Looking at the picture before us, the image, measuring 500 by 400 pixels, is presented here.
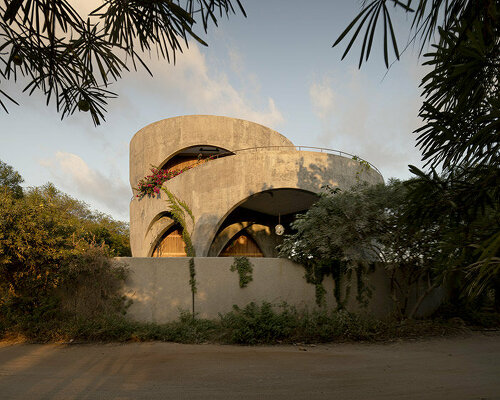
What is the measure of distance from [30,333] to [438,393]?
24.9 feet

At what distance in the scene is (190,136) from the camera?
63.9 ft

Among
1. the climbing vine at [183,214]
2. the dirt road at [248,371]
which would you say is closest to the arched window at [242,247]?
the climbing vine at [183,214]

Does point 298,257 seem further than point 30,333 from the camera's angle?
Yes

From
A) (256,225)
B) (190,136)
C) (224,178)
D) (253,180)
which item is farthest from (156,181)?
(256,225)

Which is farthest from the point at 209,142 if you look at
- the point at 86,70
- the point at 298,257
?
the point at 86,70

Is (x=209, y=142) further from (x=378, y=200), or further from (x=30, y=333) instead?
(x=30, y=333)

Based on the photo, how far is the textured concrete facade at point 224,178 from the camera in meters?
14.1

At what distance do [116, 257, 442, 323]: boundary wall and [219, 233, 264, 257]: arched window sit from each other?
1059cm

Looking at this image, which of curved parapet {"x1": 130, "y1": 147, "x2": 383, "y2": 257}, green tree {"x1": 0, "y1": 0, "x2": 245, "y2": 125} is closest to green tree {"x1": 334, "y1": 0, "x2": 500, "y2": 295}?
green tree {"x1": 0, "y1": 0, "x2": 245, "y2": 125}

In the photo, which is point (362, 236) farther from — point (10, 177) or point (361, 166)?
point (10, 177)

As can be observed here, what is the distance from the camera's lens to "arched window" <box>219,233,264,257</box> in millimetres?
20016

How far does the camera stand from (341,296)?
959 cm

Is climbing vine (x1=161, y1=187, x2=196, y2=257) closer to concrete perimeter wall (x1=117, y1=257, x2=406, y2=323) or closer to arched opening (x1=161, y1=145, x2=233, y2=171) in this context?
arched opening (x1=161, y1=145, x2=233, y2=171)

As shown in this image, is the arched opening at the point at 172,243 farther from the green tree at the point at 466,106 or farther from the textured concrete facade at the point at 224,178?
the green tree at the point at 466,106
